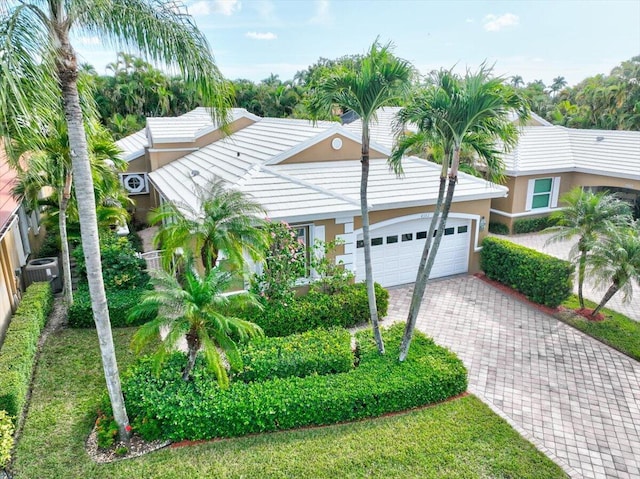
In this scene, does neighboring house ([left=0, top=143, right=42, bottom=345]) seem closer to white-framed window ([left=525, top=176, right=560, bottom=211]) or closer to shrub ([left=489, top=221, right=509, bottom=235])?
shrub ([left=489, top=221, right=509, bottom=235])

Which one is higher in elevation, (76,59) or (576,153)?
(76,59)

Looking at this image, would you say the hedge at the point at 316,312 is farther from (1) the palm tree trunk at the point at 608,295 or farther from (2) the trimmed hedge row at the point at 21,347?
(1) the palm tree trunk at the point at 608,295

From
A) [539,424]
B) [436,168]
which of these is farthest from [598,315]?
[436,168]

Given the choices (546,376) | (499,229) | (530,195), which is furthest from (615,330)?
(530,195)

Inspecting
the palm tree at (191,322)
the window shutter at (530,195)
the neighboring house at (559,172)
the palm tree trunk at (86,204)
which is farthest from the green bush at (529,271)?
the palm tree trunk at (86,204)

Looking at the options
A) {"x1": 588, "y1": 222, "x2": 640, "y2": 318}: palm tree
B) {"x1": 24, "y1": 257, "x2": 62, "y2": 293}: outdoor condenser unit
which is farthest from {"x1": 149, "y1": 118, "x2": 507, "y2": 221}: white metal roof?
{"x1": 24, "y1": 257, "x2": 62, "y2": 293}: outdoor condenser unit

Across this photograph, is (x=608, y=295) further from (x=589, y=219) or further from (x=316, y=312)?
(x=316, y=312)

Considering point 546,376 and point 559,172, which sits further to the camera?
point 559,172
